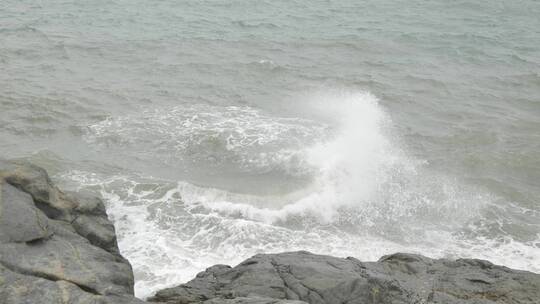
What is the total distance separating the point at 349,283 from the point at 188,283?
287 cm

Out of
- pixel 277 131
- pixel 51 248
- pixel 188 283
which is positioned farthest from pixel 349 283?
pixel 277 131

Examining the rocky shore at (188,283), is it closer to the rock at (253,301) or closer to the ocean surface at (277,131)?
the rock at (253,301)

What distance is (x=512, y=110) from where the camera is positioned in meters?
24.7

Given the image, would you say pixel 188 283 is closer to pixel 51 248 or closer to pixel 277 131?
pixel 51 248

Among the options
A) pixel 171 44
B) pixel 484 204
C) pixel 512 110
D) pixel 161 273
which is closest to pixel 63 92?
pixel 171 44

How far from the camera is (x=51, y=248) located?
9.34m

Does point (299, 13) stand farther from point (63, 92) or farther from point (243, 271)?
point (243, 271)

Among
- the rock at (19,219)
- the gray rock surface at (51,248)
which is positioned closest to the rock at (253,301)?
the gray rock surface at (51,248)

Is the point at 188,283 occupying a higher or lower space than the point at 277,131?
higher

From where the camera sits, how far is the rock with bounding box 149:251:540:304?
384 inches

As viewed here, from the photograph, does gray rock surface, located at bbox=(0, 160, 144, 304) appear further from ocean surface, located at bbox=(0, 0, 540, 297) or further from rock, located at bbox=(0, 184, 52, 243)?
ocean surface, located at bbox=(0, 0, 540, 297)

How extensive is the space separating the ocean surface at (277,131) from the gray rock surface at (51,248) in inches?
77.7

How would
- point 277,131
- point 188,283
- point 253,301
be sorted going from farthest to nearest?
1. point 277,131
2. point 188,283
3. point 253,301

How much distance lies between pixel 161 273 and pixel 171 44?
20338mm
